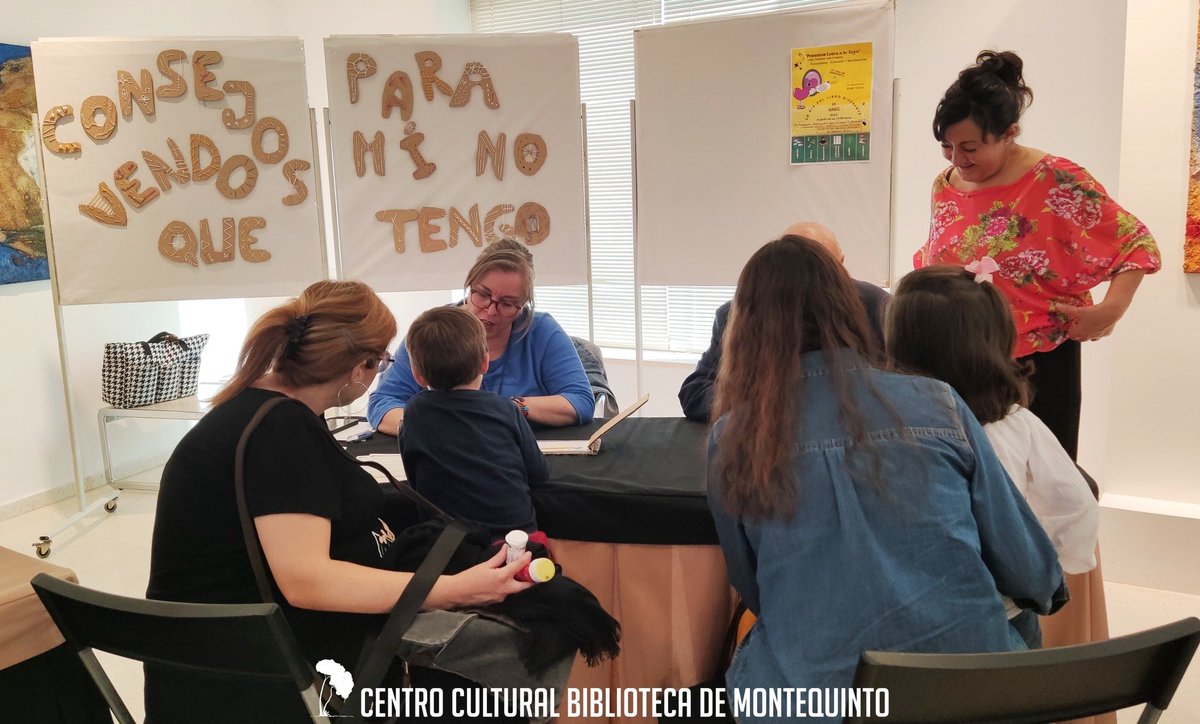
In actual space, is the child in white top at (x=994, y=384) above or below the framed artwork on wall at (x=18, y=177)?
Result: below

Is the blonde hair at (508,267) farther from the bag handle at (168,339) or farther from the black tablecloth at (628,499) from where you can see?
the bag handle at (168,339)

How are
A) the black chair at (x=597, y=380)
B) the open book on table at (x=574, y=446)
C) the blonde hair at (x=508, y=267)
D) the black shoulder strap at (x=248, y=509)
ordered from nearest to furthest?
1. the black shoulder strap at (x=248, y=509)
2. the open book on table at (x=574, y=446)
3. the blonde hair at (x=508, y=267)
4. the black chair at (x=597, y=380)

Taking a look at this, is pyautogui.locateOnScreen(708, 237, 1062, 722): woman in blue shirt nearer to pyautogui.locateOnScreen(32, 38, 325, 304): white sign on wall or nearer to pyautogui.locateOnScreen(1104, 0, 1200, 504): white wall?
pyautogui.locateOnScreen(1104, 0, 1200, 504): white wall

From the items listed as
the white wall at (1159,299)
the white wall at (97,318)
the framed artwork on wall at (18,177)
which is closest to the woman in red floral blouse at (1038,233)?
the white wall at (1159,299)

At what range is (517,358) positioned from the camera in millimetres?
2340

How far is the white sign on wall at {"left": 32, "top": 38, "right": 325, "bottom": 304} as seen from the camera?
10.3 ft

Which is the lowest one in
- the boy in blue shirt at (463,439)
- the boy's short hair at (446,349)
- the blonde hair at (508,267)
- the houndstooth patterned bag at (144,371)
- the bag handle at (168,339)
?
the houndstooth patterned bag at (144,371)

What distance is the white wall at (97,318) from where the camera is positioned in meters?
3.79

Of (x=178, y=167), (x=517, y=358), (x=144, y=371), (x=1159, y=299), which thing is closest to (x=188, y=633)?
(x=517, y=358)

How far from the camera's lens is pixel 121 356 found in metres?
3.91

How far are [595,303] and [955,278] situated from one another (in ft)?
11.7

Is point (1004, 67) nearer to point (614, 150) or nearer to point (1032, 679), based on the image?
point (1032, 679)

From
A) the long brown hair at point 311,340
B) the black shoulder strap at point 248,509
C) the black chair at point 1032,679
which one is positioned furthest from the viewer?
the long brown hair at point 311,340

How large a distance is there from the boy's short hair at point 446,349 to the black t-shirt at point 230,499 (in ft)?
1.04
